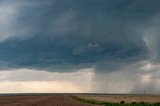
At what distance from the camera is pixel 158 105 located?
2251 inches

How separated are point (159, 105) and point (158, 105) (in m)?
0.20

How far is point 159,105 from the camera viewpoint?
57.0 meters
